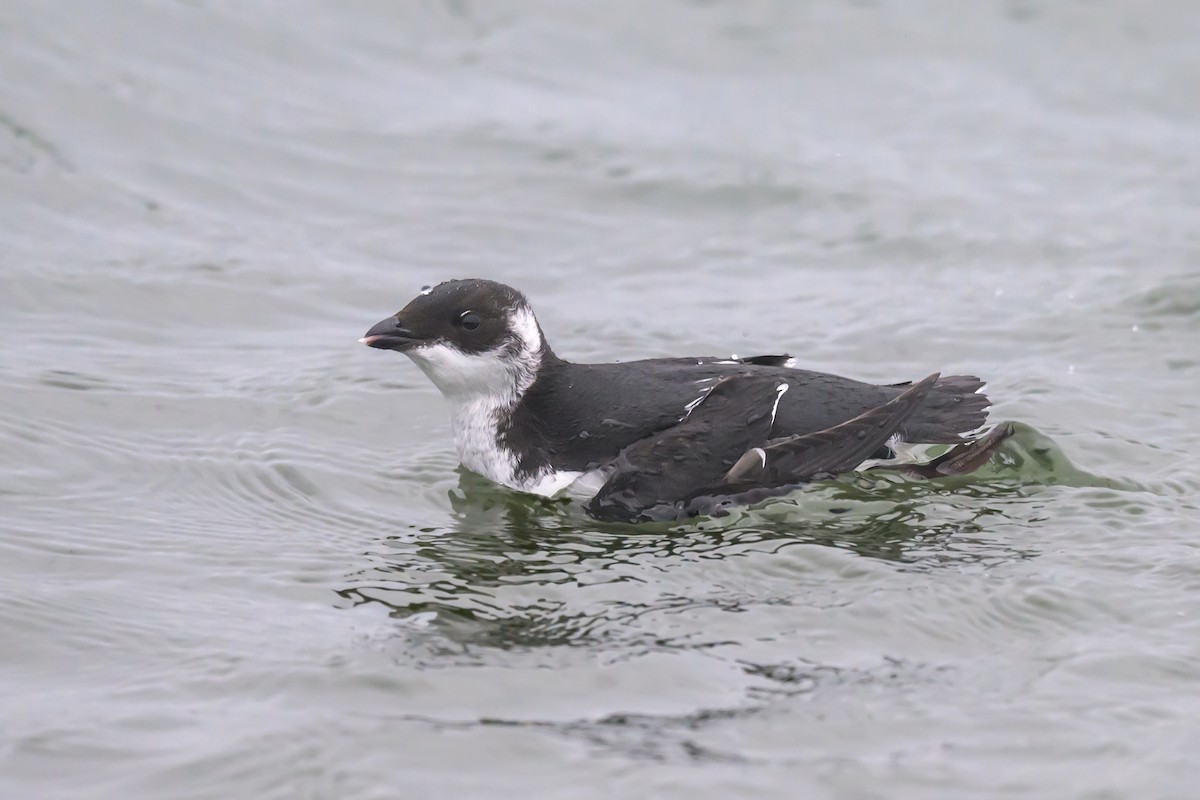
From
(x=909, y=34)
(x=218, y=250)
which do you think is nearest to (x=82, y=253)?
(x=218, y=250)

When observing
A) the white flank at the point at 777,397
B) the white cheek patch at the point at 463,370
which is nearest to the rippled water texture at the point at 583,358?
the white flank at the point at 777,397

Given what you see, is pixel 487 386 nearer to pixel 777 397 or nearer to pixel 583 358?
pixel 777 397

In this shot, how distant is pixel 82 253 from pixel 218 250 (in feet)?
2.85

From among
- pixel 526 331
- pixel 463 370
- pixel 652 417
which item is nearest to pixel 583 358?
pixel 526 331

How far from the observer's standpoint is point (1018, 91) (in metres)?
13.9

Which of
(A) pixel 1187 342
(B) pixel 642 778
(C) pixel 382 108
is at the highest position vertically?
(C) pixel 382 108

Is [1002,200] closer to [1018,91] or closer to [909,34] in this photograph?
[1018,91]

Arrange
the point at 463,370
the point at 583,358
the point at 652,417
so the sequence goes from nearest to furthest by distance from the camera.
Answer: the point at 652,417 → the point at 463,370 → the point at 583,358

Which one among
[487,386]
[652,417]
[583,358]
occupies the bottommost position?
[652,417]

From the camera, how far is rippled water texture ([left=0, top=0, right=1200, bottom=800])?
519 centimetres

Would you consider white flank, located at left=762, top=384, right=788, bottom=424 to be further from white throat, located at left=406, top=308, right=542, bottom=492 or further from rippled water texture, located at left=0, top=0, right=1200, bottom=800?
white throat, located at left=406, top=308, right=542, bottom=492

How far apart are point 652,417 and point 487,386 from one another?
86 cm

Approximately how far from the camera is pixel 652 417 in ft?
23.5

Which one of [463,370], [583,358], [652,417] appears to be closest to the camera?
[652,417]
